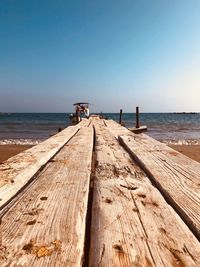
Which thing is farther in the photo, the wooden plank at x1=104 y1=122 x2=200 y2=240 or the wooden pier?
the wooden plank at x1=104 y1=122 x2=200 y2=240

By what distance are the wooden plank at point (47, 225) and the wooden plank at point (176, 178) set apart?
1.57 ft

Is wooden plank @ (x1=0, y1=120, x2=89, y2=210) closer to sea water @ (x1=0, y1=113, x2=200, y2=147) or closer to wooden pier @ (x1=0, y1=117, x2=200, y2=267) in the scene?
wooden pier @ (x1=0, y1=117, x2=200, y2=267)

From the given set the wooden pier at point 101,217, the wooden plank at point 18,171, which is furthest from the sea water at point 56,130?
the wooden pier at point 101,217

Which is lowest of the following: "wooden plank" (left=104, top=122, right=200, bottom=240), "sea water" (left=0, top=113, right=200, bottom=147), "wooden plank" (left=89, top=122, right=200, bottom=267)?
"sea water" (left=0, top=113, right=200, bottom=147)

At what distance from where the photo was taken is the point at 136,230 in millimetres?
1202

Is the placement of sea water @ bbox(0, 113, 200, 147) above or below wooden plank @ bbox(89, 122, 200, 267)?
below

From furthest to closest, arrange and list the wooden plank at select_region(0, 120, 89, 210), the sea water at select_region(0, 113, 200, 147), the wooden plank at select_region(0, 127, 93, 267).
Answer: the sea water at select_region(0, 113, 200, 147)
the wooden plank at select_region(0, 120, 89, 210)
the wooden plank at select_region(0, 127, 93, 267)

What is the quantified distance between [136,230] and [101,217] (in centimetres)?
19

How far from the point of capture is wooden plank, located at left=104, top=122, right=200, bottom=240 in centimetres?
140

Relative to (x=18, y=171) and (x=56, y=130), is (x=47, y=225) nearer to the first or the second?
(x=18, y=171)

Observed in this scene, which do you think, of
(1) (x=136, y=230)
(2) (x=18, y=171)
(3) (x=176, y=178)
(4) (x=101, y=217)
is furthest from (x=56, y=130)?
(1) (x=136, y=230)

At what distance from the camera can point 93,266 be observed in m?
0.96

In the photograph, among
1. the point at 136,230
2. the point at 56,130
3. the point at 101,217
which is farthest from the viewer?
the point at 56,130

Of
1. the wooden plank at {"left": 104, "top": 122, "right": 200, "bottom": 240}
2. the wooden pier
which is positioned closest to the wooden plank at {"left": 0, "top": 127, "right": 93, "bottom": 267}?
the wooden pier
